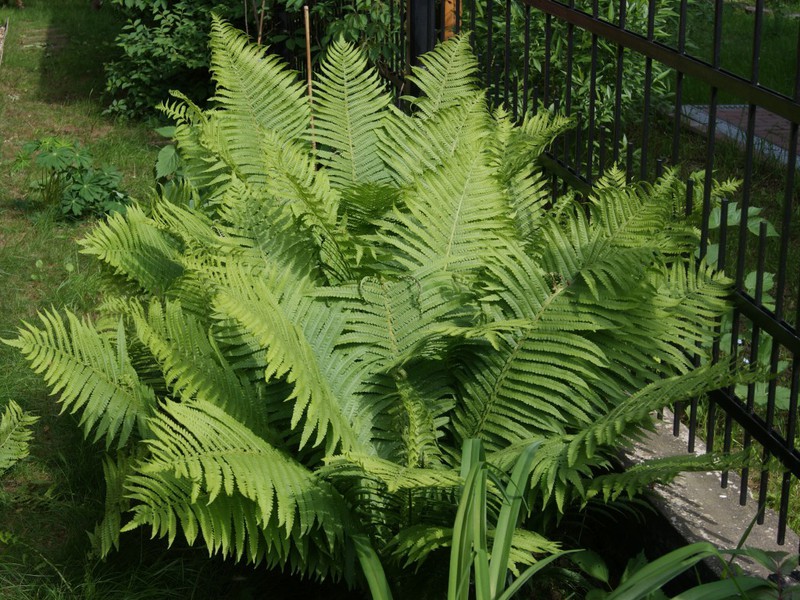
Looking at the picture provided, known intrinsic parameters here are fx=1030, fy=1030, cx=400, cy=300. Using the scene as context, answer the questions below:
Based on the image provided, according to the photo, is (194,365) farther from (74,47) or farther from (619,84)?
(74,47)

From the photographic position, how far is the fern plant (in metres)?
2.35

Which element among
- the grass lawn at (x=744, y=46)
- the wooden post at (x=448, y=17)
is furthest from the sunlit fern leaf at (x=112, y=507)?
the grass lawn at (x=744, y=46)

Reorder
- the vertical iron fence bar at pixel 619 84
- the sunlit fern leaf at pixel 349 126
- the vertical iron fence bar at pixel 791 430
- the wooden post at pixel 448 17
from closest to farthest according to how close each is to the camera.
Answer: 1. the vertical iron fence bar at pixel 791 430
2. the vertical iron fence bar at pixel 619 84
3. the sunlit fern leaf at pixel 349 126
4. the wooden post at pixel 448 17

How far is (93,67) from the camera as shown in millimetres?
8297

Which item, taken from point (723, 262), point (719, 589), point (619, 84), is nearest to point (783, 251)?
point (723, 262)

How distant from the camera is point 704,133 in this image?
20.0 feet

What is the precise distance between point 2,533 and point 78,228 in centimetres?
251

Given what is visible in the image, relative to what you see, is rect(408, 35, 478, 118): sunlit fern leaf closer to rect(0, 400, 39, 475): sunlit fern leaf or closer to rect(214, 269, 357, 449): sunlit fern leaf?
rect(214, 269, 357, 449): sunlit fern leaf

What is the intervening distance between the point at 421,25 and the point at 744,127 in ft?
8.60

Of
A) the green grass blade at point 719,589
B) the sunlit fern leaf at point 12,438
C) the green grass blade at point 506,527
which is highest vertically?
the green grass blade at point 506,527

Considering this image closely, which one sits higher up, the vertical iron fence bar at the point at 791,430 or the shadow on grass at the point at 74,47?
the vertical iron fence bar at the point at 791,430

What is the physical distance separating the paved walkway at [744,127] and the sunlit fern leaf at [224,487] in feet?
12.8

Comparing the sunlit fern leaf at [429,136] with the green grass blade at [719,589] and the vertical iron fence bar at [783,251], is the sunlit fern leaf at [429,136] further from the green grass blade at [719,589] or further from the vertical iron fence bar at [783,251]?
the green grass blade at [719,589]

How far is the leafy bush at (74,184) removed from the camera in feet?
17.0
